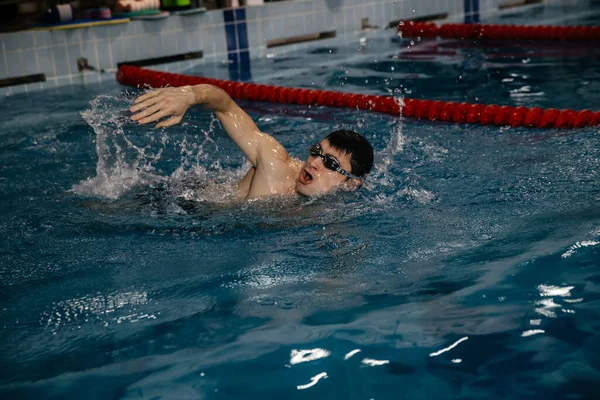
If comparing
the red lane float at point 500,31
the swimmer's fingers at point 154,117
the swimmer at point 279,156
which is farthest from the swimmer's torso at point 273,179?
the red lane float at point 500,31

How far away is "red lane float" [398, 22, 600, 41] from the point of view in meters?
9.70

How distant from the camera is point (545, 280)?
299 cm

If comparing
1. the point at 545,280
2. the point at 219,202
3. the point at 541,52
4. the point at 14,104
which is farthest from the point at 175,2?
the point at 545,280

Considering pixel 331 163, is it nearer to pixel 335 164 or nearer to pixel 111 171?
pixel 335 164

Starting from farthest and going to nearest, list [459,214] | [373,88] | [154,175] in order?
[373,88], [154,175], [459,214]

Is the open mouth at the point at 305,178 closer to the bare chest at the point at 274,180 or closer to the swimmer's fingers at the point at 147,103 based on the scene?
the bare chest at the point at 274,180

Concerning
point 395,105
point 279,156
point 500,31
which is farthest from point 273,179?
point 500,31

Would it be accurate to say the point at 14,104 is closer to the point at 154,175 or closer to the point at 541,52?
Result: the point at 154,175

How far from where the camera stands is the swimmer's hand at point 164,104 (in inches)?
132

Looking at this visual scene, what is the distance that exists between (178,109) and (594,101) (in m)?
4.17

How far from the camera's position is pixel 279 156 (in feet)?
12.7

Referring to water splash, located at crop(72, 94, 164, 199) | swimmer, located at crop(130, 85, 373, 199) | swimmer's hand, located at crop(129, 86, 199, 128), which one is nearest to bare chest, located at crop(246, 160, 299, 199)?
swimmer, located at crop(130, 85, 373, 199)

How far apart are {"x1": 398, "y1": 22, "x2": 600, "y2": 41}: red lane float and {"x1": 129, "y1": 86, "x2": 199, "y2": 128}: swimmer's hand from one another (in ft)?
24.8

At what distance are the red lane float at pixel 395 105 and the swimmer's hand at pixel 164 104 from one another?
303cm
